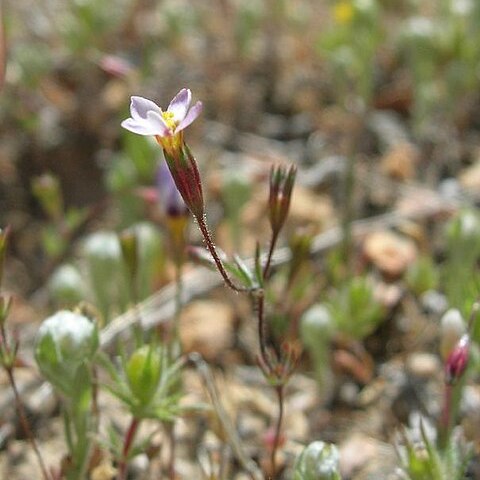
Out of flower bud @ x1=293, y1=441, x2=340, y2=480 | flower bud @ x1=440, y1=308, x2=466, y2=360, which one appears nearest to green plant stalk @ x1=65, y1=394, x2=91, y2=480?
flower bud @ x1=293, y1=441, x2=340, y2=480

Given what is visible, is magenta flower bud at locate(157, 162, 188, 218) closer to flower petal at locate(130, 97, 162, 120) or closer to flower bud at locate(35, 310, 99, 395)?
flower bud at locate(35, 310, 99, 395)

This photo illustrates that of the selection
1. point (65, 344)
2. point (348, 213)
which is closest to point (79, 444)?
point (65, 344)

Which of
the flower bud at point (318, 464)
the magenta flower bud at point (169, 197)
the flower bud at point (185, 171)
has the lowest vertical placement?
the flower bud at point (318, 464)

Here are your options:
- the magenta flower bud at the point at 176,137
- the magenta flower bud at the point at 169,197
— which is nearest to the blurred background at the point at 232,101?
the magenta flower bud at the point at 169,197

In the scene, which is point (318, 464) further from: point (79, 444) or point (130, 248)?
point (130, 248)

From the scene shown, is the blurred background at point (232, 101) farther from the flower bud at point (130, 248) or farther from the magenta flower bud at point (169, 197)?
the flower bud at point (130, 248)

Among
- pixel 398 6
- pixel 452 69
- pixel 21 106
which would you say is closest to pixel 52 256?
pixel 21 106
